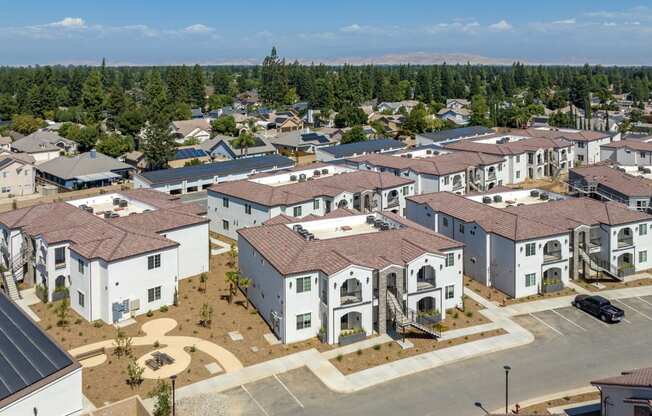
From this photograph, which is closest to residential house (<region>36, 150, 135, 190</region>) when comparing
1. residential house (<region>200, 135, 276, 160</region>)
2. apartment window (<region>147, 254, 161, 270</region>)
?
residential house (<region>200, 135, 276, 160</region>)

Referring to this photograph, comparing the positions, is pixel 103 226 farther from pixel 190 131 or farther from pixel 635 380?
pixel 190 131

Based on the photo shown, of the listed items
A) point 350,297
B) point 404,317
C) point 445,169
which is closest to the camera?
point 404,317

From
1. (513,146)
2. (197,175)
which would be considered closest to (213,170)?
(197,175)

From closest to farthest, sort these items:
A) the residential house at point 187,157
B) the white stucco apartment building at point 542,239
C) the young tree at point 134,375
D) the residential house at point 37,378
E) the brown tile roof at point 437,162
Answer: the residential house at point 37,378
the young tree at point 134,375
the white stucco apartment building at point 542,239
the brown tile roof at point 437,162
the residential house at point 187,157

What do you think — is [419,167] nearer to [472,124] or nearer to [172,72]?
[472,124]

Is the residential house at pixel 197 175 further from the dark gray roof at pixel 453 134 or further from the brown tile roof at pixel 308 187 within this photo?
the dark gray roof at pixel 453 134

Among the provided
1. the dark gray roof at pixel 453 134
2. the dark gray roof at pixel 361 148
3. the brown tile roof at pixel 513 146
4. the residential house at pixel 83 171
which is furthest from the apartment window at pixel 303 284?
the dark gray roof at pixel 453 134

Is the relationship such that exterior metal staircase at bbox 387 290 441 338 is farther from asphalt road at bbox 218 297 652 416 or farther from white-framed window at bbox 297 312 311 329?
white-framed window at bbox 297 312 311 329
